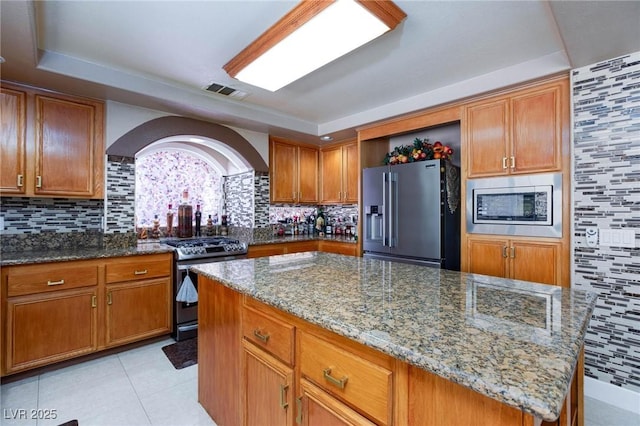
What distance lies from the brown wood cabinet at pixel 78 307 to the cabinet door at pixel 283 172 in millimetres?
1720

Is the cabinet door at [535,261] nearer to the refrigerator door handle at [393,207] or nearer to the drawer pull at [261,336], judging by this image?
the refrigerator door handle at [393,207]

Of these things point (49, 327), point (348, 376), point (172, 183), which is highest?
point (172, 183)

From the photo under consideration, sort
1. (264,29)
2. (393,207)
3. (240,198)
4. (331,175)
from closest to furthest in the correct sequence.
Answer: (264,29) < (393,207) < (240,198) < (331,175)

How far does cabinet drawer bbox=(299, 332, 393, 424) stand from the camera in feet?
2.96

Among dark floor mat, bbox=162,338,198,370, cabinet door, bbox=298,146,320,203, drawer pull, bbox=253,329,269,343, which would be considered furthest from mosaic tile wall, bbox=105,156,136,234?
drawer pull, bbox=253,329,269,343

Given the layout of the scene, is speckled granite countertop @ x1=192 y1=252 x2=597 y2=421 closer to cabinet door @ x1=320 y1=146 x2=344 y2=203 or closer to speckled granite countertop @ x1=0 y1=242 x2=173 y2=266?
speckled granite countertop @ x1=0 y1=242 x2=173 y2=266

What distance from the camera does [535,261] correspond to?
246cm

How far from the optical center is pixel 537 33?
202 cm

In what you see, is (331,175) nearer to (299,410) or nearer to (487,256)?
(487,256)

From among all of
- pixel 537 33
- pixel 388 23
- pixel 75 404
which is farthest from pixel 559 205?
pixel 75 404

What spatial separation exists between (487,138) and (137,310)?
3.49 m

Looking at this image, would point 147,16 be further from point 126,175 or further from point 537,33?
point 537,33

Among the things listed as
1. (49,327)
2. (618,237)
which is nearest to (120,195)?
(49,327)

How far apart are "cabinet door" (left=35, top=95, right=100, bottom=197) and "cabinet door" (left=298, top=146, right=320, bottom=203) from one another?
246cm
